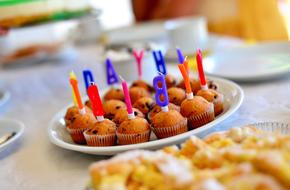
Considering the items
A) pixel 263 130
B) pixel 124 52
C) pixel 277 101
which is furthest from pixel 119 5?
pixel 263 130

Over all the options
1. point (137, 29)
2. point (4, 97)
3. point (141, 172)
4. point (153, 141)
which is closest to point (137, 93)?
point (153, 141)

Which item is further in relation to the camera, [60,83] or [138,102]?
[60,83]

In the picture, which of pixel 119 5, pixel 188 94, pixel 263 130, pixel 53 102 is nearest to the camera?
pixel 263 130

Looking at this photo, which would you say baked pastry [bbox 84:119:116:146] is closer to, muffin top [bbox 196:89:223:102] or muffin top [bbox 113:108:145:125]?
muffin top [bbox 113:108:145:125]

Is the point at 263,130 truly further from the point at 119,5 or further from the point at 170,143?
the point at 119,5

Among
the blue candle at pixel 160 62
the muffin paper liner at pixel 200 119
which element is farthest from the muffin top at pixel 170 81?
the muffin paper liner at pixel 200 119

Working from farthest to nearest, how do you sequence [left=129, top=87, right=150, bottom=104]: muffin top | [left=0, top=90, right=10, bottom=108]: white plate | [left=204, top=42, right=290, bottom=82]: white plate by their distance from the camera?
1. [left=0, top=90, right=10, bottom=108]: white plate
2. [left=204, top=42, right=290, bottom=82]: white plate
3. [left=129, top=87, right=150, bottom=104]: muffin top

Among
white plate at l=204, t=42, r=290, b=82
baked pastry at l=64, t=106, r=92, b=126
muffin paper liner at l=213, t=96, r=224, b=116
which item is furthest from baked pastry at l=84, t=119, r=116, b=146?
white plate at l=204, t=42, r=290, b=82
